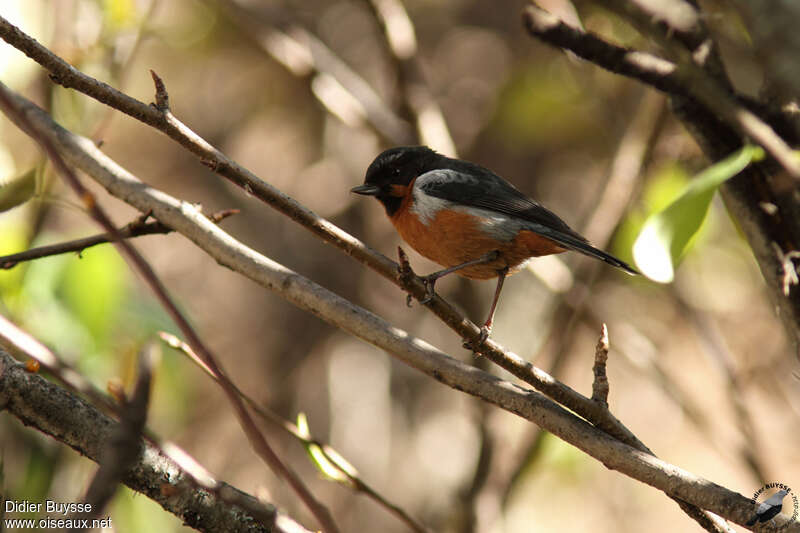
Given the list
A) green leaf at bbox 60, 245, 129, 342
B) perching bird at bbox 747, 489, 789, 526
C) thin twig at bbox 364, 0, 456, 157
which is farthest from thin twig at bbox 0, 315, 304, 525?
thin twig at bbox 364, 0, 456, 157

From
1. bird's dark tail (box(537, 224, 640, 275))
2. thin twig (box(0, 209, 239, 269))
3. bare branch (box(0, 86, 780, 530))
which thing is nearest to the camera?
bare branch (box(0, 86, 780, 530))

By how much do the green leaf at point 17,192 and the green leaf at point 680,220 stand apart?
1.72 m

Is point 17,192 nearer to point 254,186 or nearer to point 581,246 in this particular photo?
point 254,186

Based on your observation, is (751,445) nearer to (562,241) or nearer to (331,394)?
(562,241)

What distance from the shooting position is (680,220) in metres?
1.92

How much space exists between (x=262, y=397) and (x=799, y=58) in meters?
4.94

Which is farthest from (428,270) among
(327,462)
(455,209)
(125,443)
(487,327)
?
(125,443)

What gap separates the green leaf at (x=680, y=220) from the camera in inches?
73.7

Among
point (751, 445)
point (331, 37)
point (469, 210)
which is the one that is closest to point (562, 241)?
point (469, 210)

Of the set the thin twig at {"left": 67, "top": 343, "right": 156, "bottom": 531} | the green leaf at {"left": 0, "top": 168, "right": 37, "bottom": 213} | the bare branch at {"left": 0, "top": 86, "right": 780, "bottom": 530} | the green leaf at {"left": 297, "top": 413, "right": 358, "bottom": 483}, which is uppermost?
the green leaf at {"left": 0, "top": 168, "right": 37, "bottom": 213}

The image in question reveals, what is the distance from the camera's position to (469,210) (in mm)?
3408

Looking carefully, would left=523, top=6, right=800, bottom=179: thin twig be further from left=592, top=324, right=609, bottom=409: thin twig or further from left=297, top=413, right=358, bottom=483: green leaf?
left=297, top=413, right=358, bottom=483: green leaf

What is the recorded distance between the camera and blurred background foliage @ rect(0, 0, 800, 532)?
13.4 feet

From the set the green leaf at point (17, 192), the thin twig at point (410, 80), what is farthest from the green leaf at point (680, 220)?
the thin twig at point (410, 80)
